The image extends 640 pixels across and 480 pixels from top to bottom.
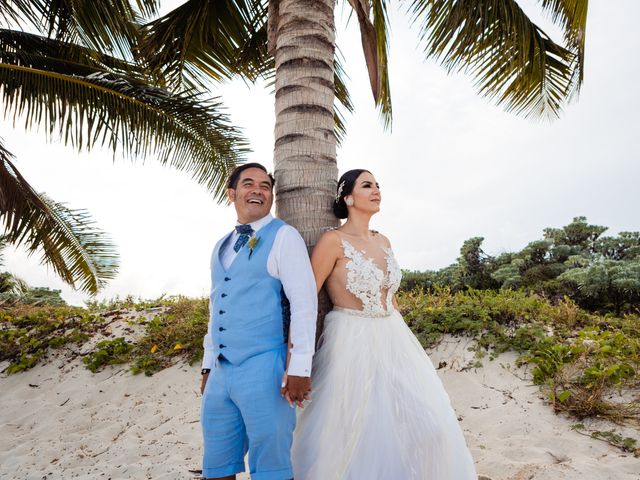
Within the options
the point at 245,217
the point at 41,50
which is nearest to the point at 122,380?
the point at 245,217

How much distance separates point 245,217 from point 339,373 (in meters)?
1.07

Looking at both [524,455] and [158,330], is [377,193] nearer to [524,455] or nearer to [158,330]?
[524,455]

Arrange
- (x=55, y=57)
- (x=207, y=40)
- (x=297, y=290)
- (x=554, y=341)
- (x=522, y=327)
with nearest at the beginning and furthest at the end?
(x=297, y=290)
(x=554, y=341)
(x=522, y=327)
(x=207, y=40)
(x=55, y=57)

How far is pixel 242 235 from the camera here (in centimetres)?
274

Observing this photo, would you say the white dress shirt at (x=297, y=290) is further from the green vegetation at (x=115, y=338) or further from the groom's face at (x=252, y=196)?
the green vegetation at (x=115, y=338)

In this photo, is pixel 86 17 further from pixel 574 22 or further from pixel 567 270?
pixel 567 270

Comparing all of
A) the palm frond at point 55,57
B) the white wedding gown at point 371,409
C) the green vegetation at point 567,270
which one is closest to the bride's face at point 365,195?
the white wedding gown at point 371,409

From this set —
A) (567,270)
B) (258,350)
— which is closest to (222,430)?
(258,350)

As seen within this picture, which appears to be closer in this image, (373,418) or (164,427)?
(373,418)

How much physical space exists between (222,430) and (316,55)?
2.58 meters

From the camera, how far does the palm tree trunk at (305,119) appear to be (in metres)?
3.10

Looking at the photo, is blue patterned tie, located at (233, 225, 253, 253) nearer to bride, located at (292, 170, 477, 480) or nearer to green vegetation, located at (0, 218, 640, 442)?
bride, located at (292, 170, 477, 480)

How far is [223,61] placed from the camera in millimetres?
6676

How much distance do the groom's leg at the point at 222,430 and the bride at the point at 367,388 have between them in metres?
0.36
